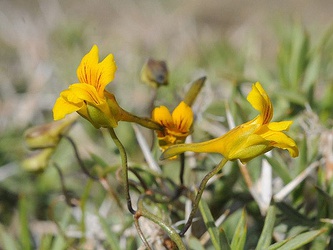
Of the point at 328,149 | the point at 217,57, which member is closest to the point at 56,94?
the point at 217,57

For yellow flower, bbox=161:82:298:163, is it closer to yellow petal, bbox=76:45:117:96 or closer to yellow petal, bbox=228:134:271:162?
yellow petal, bbox=228:134:271:162

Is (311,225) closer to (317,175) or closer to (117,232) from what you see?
(317,175)

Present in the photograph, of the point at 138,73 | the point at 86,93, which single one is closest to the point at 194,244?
the point at 86,93

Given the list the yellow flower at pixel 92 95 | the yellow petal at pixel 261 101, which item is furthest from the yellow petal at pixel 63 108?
the yellow petal at pixel 261 101

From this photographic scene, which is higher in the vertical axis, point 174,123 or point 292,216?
point 174,123

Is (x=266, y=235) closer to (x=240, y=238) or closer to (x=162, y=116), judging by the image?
(x=240, y=238)

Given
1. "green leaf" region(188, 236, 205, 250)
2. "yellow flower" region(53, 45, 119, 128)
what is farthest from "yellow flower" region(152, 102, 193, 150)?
"green leaf" region(188, 236, 205, 250)

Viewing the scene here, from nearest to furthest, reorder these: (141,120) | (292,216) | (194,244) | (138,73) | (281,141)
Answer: (281,141) → (141,120) → (194,244) → (292,216) → (138,73)
